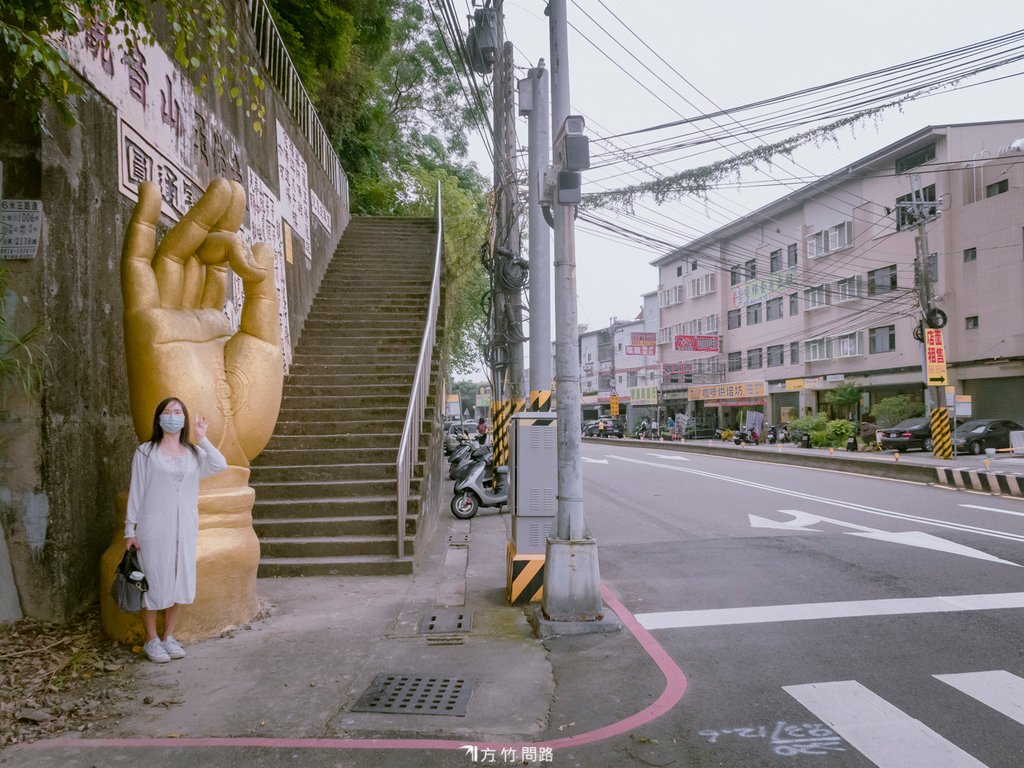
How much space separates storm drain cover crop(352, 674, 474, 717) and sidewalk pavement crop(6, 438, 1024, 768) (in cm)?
3

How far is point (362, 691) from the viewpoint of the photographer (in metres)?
4.20

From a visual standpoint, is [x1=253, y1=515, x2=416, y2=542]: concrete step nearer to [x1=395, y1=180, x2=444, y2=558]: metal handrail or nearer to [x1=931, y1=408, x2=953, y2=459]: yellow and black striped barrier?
[x1=395, y1=180, x2=444, y2=558]: metal handrail

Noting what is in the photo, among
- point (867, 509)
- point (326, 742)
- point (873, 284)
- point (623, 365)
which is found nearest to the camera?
point (326, 742)

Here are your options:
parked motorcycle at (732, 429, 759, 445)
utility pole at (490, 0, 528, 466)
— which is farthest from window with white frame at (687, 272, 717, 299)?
utility pole at (490, 0, 528, 466)

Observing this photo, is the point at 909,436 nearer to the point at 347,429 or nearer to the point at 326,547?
the point at 347,429

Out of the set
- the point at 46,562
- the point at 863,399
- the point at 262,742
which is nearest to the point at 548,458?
the point at 262,742

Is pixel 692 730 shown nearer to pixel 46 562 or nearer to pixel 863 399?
pixel 46 562

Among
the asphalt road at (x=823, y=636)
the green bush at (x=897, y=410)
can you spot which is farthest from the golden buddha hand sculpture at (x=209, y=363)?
the green bush at (x=897, y=410)

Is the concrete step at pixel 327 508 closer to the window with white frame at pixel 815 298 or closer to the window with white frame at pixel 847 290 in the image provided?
the window with white frame at pixel 847 290

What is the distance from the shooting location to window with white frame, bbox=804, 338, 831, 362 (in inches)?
1356

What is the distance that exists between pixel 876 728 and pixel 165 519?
432cm

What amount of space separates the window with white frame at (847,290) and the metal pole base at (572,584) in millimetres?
30020

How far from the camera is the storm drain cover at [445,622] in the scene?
5324mm

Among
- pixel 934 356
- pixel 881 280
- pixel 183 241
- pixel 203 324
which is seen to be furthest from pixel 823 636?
pixel 881 280
